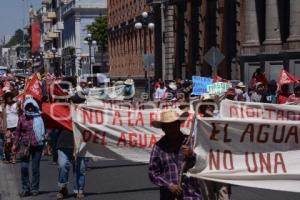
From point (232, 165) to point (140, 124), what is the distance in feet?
11.8

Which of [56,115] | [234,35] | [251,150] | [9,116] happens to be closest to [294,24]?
[234,35]

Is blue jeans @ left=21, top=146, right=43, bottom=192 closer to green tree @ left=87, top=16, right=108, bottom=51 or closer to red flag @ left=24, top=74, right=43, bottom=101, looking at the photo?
red flag @ left=24, top=74, right=43, bottom=101

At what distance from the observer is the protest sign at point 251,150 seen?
9.30 metres

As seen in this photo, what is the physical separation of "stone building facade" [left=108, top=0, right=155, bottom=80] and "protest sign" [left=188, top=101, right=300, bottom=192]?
51.3m

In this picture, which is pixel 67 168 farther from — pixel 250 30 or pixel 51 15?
pixel 51 15

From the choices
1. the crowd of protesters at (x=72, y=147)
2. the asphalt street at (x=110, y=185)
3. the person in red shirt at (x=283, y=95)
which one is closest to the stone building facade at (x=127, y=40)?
the crowd of protesters at (x=72, y=147)

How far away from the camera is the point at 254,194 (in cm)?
1237

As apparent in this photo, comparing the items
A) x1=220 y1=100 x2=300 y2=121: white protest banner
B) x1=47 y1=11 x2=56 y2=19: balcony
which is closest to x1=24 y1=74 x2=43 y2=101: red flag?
x1=220 y1=100 x2=300 y2=121: white protest banner

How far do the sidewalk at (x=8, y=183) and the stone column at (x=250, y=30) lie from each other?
18203 millimetres

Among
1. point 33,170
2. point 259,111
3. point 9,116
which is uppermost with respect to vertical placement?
point 259,111

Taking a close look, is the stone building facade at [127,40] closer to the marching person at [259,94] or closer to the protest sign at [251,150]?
the marching person at [259,94]

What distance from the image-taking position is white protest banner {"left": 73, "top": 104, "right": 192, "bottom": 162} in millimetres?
12523

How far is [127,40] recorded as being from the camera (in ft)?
249

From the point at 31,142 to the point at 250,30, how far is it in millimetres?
23380
